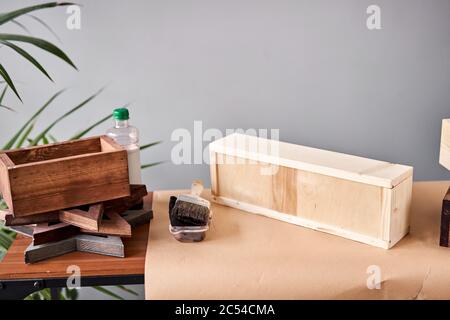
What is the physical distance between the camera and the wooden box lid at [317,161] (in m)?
1.31

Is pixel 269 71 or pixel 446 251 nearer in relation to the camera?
pixel 446 251

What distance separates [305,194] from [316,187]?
4 cm

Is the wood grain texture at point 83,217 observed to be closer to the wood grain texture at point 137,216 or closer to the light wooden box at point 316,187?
the wood grain texture at point 137,216

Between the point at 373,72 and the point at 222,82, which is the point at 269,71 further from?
the point at 373,72

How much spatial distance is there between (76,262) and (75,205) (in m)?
0.13

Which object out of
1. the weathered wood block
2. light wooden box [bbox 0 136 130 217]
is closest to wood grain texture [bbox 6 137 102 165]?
light wooden box [bbox 0 136 130 217]

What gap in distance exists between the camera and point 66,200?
132 cm

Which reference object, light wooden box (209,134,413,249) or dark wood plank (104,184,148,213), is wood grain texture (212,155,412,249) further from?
dark wood plank (104,184,148,213)

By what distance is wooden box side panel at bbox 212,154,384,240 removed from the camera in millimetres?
1324

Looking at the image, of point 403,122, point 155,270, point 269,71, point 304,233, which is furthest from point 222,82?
point 155,270

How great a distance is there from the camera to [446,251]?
1.30 m

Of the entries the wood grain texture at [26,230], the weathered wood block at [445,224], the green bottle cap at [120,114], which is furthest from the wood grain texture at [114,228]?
the weathered wood block at [445,224]
